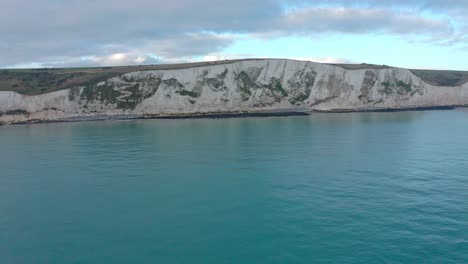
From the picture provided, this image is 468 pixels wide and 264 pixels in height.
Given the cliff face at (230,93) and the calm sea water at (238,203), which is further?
the cliff face at (230,93)

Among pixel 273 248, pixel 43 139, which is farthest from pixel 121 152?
pixel 273 248

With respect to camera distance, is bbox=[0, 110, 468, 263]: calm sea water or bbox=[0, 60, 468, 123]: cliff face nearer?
bbox=[0, 110, 468, 263]: calm sea water

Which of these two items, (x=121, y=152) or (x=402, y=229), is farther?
(x=121, y=152)

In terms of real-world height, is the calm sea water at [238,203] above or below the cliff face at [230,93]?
below

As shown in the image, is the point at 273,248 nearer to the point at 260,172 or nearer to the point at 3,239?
the point at 3,239
